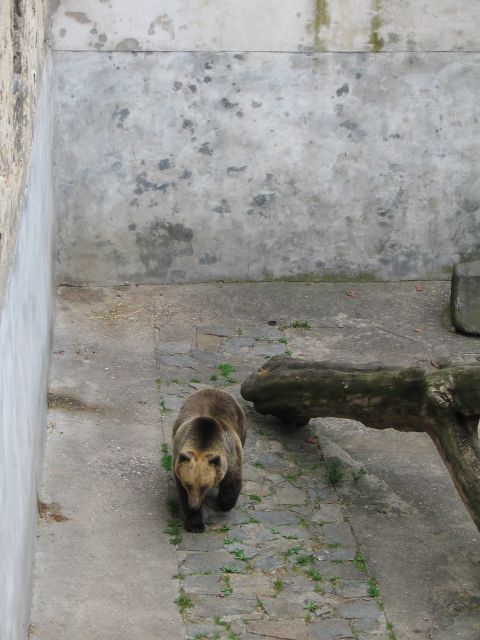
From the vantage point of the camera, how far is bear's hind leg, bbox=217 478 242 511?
793 centimetres

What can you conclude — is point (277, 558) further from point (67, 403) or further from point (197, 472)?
point (67, 403)

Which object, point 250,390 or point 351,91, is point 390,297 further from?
point 250,390

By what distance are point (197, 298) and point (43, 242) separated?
3.21 meters

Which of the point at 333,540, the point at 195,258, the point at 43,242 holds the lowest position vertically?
the point at 333,540

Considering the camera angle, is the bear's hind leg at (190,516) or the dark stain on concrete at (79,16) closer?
the bear's hind leg at (190,516)

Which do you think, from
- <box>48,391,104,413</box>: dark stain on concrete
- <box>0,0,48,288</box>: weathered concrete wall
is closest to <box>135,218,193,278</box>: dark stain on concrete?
<box>48,391,104,413</box>: dark stain on concrete

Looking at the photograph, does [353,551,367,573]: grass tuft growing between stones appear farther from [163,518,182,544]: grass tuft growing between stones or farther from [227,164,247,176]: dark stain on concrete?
[227,164,247,176]: dark stain on concrete

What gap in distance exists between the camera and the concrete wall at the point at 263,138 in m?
11.4

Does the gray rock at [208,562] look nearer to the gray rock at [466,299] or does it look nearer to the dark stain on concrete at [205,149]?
the gray rock at [466,299]

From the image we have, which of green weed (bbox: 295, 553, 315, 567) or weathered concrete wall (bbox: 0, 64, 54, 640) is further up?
weathered concrete wall (bbox: 0, 64, 54, 640)

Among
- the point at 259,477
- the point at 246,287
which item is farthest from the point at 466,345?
the point at 259,477

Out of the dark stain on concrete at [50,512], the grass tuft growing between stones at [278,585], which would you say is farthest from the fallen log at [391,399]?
the dark stain on concrete at [50,512]

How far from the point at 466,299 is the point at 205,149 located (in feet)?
10.3

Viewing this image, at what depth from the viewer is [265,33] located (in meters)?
11.5
